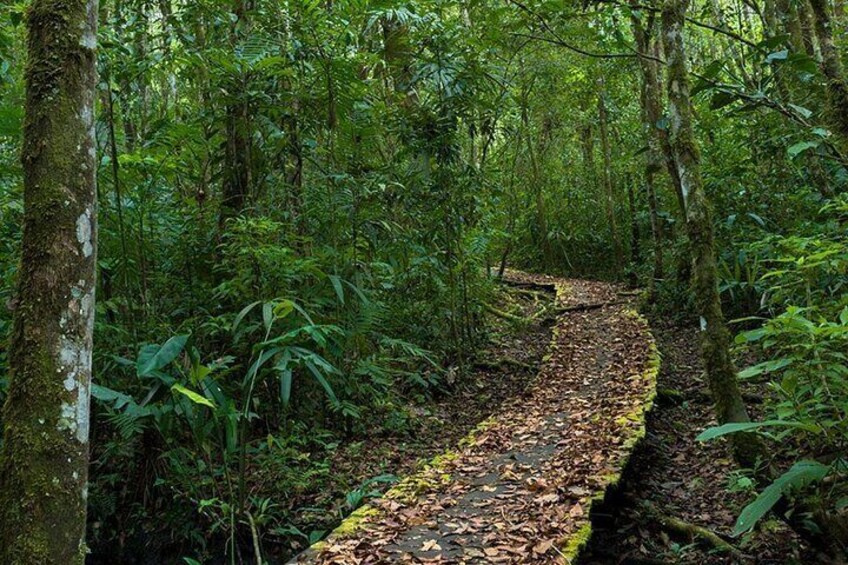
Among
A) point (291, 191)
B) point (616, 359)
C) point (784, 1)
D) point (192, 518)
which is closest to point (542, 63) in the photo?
point (784, 1)

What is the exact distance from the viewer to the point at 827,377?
12.3ft

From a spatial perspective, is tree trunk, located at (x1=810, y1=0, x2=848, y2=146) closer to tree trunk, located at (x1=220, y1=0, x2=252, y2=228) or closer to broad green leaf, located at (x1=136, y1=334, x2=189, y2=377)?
broad green leaf, located at (x1=136, y1=334, x2=189, y2=377)

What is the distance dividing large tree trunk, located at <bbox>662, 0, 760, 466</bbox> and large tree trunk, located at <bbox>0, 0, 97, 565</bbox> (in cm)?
451

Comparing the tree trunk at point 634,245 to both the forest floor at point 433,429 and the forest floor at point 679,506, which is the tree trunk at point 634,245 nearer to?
the forest floor at point 433,429

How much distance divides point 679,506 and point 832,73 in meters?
3.91

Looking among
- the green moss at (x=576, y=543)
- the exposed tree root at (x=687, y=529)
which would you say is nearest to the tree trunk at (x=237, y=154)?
the green moss at (x=576, y=543)

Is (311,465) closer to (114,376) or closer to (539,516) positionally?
(114,376)

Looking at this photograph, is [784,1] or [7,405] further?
[784,1]

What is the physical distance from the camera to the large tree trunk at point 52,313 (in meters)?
Answer: 2.47

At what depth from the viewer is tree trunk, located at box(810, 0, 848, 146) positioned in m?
4.91

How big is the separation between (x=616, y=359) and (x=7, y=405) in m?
8.05

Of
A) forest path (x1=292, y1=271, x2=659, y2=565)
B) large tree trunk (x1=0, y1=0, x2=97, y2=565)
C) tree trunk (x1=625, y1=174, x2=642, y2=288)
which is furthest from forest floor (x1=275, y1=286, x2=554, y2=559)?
tree trunk (x1=625, y1=174, x2=642, y2=288)

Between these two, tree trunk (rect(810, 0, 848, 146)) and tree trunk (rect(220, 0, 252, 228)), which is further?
tree trunk (rect(220, 0, 252, 228))

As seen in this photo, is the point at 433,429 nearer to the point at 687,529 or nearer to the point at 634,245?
the point at 687,529
